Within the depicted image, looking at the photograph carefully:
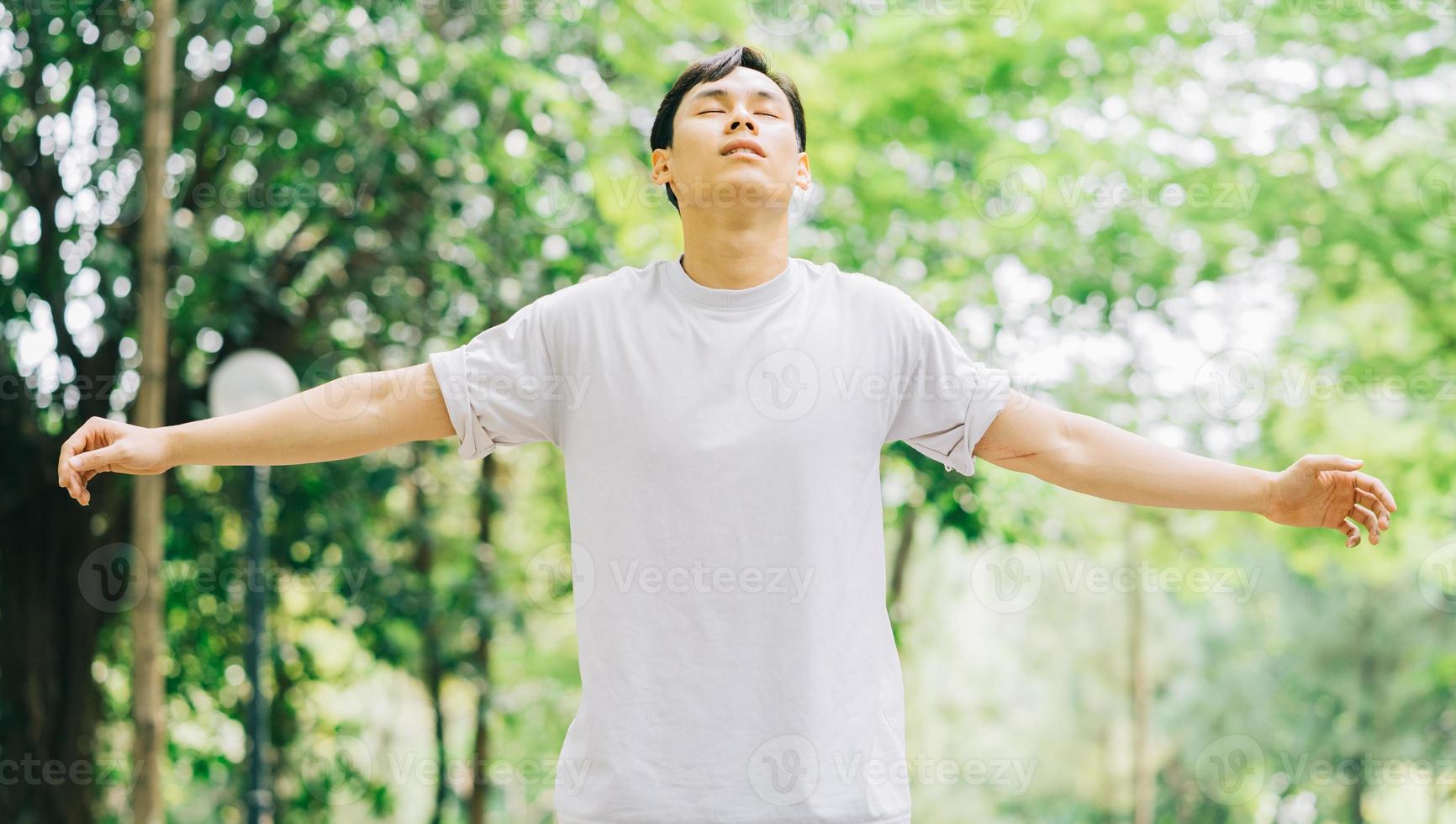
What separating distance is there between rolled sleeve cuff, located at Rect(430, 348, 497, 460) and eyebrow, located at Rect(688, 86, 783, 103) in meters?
0.52

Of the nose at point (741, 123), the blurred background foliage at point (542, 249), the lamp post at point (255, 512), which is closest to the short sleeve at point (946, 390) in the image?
the nose at point (741, 123)

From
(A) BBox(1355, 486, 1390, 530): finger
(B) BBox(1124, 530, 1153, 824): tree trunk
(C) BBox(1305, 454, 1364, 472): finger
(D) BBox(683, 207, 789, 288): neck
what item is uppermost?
(D) BBox(683, 207, 789, 288): neck

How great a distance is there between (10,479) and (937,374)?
643 cm

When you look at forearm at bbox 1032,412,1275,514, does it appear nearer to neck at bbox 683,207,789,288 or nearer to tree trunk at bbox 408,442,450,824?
neck at bbox 683,207,789,288

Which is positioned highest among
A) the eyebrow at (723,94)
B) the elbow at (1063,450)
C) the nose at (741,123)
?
the eyebrow at (723,94)

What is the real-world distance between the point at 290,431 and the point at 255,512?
4418 mm

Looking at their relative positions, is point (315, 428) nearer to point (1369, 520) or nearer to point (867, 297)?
point (867, 297)

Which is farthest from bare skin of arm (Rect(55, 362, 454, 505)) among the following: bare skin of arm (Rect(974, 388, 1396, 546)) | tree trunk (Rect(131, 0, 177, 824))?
tree trunk (Rect(131, 0, 177, 824))

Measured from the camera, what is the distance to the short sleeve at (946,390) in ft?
5.96

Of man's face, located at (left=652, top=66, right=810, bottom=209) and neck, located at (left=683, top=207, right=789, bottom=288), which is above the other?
man's face, located at (left=652, top=66, right=810, bottom=209)

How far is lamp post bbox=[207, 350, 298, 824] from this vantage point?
18.5ft

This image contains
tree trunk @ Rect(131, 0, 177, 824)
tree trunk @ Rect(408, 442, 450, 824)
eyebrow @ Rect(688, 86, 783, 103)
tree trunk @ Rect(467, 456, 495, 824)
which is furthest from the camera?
tree trunk @ Rect(467, 456, 495, 824)

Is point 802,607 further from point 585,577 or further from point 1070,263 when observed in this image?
point 1070,263

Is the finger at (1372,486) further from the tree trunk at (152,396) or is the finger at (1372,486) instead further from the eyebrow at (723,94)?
the tree trunk at (152,396)
